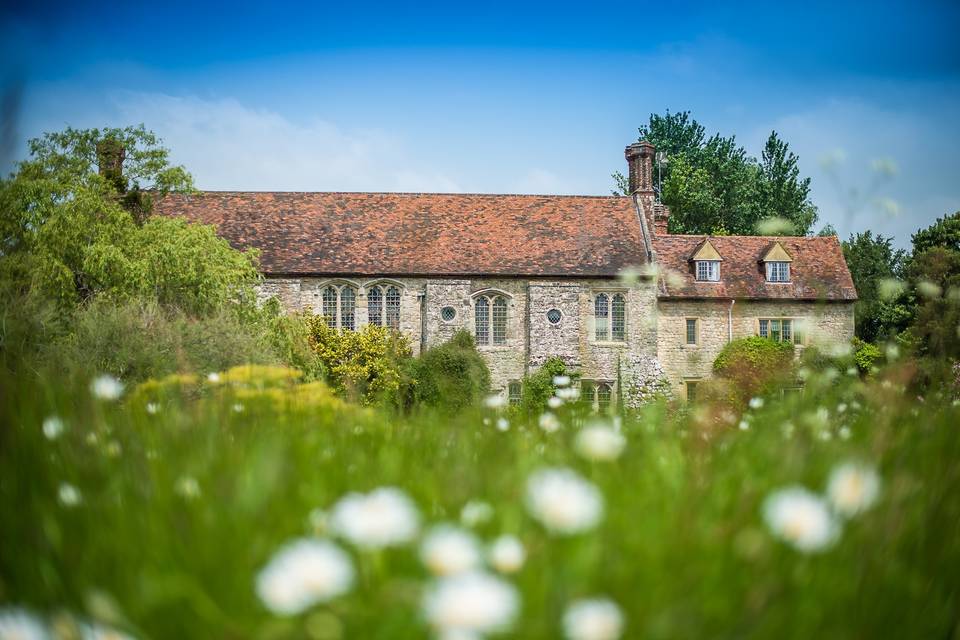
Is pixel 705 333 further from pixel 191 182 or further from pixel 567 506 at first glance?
pixel 567 506

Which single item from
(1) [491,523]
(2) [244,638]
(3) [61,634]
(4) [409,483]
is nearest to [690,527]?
(1) [491,523]

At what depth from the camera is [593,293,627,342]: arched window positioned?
36.3 m

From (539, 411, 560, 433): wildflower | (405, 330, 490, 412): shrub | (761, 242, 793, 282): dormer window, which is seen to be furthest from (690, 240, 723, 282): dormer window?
(539, 411, 560, 433): wildflower

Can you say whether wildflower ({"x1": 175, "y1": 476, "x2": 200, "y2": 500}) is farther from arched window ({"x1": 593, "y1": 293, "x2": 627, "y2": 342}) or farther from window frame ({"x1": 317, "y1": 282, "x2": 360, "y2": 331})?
arched window ({"x1": 593, "y1": 293, "x2": 627, "y2": 342})

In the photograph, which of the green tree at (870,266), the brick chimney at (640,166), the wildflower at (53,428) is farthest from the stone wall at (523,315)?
the wildflower at (53,428)

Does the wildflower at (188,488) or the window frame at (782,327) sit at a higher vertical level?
the window frame at (782,327)

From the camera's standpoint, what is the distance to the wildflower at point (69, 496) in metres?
2.92

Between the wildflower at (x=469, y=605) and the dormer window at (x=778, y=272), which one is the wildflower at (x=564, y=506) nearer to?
the wildflower at (x=469, y=605)

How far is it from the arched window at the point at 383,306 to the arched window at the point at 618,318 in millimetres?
9382

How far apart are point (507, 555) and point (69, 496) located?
172 cm

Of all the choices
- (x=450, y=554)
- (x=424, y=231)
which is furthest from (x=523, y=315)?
(x=450, y=554)

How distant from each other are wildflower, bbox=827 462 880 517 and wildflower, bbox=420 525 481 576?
1.13 m

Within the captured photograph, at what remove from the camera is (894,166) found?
15.0 feet

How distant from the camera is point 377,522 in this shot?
211cm
